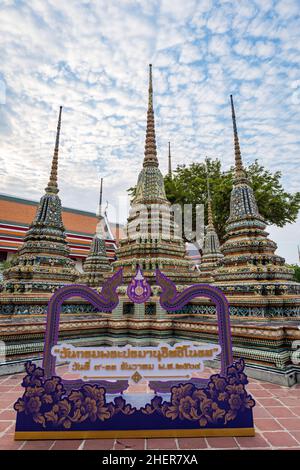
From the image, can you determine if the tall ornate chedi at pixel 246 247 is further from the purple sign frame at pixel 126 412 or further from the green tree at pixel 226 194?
the green tree at pixel 226 194

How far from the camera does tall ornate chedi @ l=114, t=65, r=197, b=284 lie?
28.5ft

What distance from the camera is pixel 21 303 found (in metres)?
7.52

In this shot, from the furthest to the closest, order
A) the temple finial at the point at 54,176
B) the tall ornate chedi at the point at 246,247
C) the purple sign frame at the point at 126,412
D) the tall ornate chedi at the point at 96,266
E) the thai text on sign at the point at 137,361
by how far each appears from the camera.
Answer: the tall ornate chedi at the point at 96,266 < the temple finial at the point at 54,176 < the tall ornate chedi at the point at 246,247 < the thai text on sign at the point at 137,361 < the purple sign frame at the point at 126,412

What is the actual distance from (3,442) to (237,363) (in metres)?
2.74

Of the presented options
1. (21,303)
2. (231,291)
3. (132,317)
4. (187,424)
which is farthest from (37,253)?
(187,424)

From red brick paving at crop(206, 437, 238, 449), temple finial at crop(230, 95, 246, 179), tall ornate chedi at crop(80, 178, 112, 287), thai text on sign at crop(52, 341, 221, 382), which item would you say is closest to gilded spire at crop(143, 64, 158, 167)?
temple finial at crop(230, 95, 246, 179)

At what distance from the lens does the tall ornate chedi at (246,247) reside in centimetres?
739

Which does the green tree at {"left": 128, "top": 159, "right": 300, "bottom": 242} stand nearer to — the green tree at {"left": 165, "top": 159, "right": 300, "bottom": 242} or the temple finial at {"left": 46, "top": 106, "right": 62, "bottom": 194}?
the green tree at {"left": 165, "top": 159, "right": 300, "bottom": 242}

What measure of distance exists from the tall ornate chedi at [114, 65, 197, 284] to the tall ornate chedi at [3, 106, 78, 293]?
1961 millimetres

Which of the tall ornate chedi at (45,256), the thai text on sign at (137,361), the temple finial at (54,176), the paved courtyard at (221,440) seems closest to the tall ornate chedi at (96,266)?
the tall ornate chedi at (45,256)

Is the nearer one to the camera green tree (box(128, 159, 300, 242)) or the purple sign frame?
the purple sign frame

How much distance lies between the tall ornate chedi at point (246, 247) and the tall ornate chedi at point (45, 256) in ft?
17.1

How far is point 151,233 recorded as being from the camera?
9.49 meters

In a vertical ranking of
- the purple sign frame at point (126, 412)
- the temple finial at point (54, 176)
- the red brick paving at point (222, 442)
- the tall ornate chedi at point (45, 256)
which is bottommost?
the red brick paving at point (222, 442)
